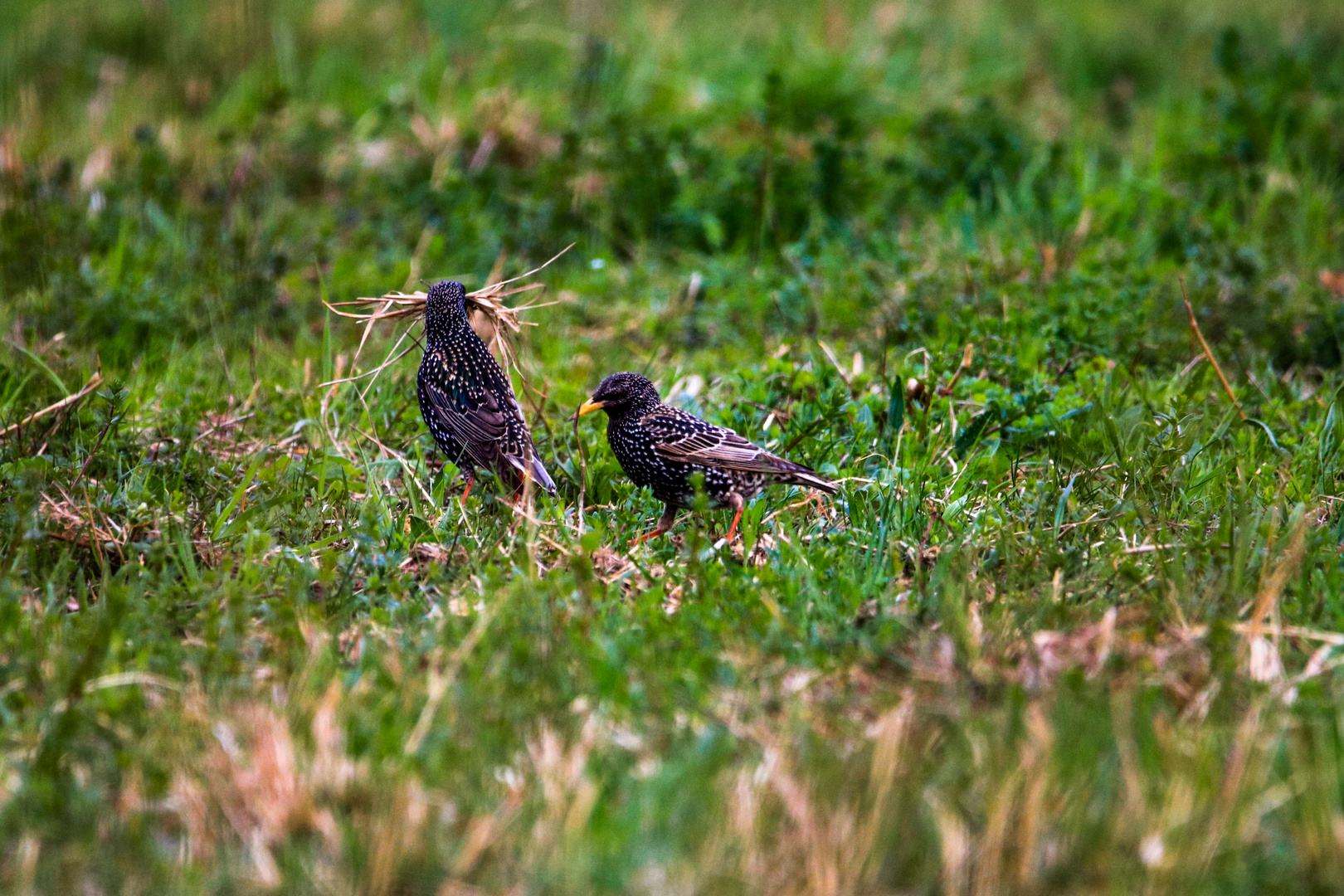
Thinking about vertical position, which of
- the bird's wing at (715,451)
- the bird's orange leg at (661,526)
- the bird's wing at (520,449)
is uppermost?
the bird's wing at (715,451)

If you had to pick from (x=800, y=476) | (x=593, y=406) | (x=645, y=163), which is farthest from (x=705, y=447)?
(x=645, y=163)

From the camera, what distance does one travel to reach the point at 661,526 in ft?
17.5

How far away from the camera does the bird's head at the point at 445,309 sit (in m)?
6.04

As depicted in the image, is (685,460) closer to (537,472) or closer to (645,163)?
(537,472)

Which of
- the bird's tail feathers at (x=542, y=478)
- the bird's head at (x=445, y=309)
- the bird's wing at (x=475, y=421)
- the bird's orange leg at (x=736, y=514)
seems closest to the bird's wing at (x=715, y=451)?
the bird's orange leg at (x=736, y=514)

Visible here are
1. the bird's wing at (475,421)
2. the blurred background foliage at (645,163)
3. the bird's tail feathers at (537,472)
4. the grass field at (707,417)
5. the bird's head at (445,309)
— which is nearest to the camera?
the grass field at (707,417)

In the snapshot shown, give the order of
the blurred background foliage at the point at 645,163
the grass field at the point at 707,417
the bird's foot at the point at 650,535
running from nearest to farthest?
1. the grass field at the point at 707,417
2. the bird's foot at the point at 650,535
3. the blurred background foliage at the point at 645,163

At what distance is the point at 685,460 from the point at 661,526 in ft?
0.90

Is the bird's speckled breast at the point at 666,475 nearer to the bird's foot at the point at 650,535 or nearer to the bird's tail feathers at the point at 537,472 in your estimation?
the bird's foot at the point at 650,535

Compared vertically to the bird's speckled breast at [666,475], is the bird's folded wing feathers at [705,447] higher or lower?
higher

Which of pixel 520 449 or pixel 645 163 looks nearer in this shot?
pixel 520 449

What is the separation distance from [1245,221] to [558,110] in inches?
179

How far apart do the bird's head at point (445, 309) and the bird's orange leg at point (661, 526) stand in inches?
52.3

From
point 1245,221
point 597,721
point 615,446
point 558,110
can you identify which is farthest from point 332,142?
point 597,721
